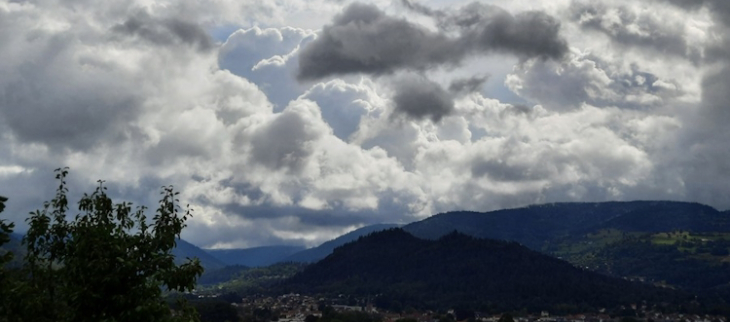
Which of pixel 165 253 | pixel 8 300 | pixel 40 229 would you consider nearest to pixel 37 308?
pixel 8 300

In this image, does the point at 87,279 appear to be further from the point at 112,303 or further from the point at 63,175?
the point at 63,175

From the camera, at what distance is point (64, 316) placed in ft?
94.3

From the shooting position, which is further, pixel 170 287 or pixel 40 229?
pixel 40 229

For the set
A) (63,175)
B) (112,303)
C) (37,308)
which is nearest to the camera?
(112,303)

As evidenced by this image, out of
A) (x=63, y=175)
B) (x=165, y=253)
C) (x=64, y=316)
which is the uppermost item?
(x=63, y=175)

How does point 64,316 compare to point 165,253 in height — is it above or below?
below

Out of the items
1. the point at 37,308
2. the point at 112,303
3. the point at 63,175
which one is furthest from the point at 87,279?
the point at 63,175

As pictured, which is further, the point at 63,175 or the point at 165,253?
the point at 63,175

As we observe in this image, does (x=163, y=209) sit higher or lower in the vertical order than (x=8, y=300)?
higher

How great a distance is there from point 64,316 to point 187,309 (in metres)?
4.30

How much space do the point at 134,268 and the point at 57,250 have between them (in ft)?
16.4

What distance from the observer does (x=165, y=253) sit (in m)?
29.7

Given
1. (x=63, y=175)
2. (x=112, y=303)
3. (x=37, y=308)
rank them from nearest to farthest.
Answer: (x=112, y=303)
(x=37, y=308)
(x=63, y=175)

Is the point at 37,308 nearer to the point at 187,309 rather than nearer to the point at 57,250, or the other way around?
the point at 57,250
